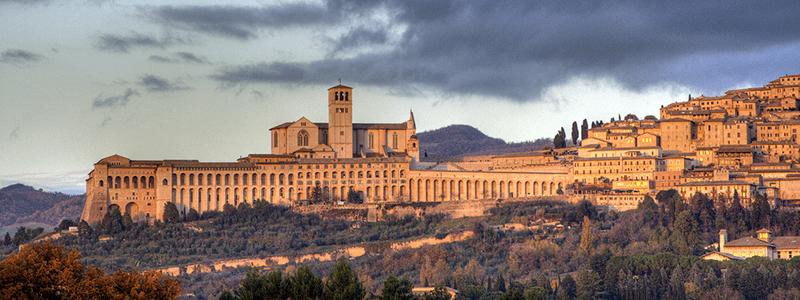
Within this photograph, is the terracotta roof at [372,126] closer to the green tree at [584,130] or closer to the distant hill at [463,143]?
the green tree at [584,130]

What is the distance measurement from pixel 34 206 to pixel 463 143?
66709 mm

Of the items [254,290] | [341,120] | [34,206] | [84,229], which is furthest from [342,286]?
[34,206]

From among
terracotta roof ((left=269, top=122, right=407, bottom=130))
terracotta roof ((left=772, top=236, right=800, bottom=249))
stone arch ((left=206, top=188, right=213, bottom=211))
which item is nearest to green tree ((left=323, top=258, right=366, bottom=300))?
terracotta roof ((left=772, top=236, right=800, bottom=249))

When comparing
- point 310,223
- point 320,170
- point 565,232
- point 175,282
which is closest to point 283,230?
point 310,223

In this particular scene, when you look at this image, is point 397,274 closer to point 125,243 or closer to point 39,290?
point 125,243

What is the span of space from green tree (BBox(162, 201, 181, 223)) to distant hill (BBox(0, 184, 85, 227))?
1439 inches

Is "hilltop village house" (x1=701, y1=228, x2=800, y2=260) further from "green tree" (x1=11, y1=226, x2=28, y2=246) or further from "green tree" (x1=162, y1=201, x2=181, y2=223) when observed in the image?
"green tree" (x1=11, y1=226, x2=28, y2=246)

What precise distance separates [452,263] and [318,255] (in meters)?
9.83

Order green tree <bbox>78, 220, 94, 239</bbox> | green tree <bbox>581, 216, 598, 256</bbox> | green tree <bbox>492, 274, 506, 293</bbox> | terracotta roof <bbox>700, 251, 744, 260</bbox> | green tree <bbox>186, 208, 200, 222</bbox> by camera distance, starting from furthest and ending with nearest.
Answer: green tree <bbox>186, 208, 200, 222</bbox>
green tree <bbox>78, 220, 94, 239</bbox>
green tree <bbox>581, 216, 598, 256</bbox>
terracotta roof <bbox>700, 251, 744, 260</bbox>
green tree <bbox>492, 274, 506, 293</bbox>

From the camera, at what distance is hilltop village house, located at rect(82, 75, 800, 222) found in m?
79.6

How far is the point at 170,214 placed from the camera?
264ft

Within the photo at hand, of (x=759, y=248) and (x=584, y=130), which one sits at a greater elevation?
(x=584, y=130)

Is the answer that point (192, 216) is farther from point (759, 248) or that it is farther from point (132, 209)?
point (759, 248)

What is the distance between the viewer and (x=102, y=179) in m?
81.0
